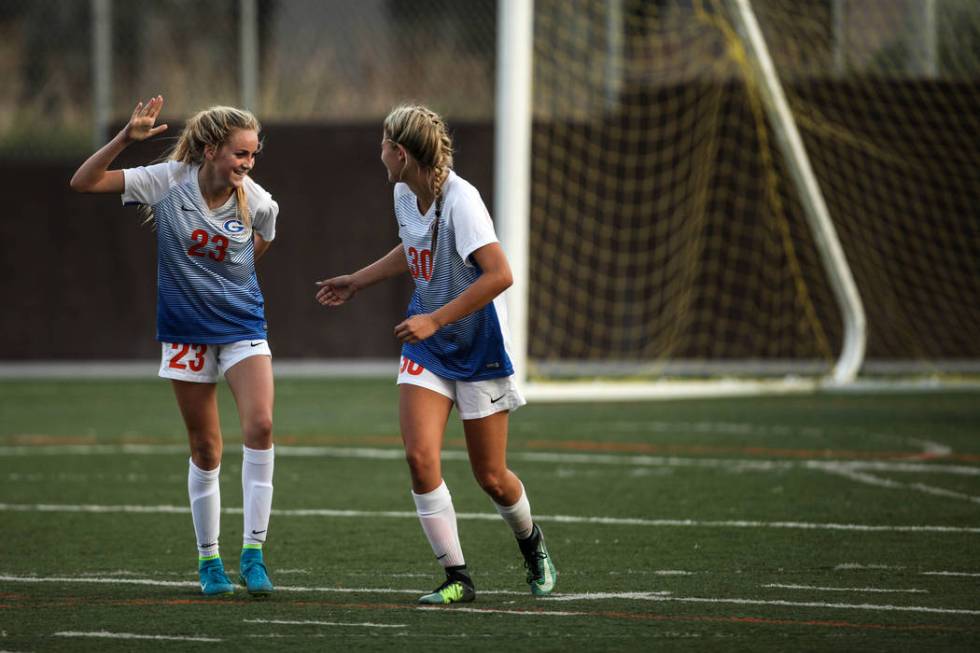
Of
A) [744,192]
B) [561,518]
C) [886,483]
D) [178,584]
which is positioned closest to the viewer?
[178,584]

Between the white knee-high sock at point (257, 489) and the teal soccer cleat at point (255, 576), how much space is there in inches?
4.8

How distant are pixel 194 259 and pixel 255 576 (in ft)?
4.00

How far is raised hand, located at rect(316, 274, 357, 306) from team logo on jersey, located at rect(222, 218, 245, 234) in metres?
0.36

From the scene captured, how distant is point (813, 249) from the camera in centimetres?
1862

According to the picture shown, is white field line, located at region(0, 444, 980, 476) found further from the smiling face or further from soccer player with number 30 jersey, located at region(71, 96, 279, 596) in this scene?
the smiling face

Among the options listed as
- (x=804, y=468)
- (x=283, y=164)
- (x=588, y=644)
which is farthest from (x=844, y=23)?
(x=588, y=644)

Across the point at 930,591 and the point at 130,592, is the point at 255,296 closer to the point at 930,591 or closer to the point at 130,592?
the point at 130,592

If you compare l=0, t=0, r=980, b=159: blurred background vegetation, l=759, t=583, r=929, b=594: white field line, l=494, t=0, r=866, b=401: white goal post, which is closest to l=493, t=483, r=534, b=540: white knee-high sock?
l=759, t=583, r=929, b=594: white field line

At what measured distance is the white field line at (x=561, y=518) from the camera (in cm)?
775

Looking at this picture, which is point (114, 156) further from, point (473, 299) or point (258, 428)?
point (473, 299)

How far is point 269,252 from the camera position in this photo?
1967cm

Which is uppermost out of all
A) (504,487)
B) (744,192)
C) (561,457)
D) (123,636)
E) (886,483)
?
(744,192)

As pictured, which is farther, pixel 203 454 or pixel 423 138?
pixel 203 454

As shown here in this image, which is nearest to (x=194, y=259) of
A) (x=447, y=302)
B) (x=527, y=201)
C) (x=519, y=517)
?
(x=447, y=302)
